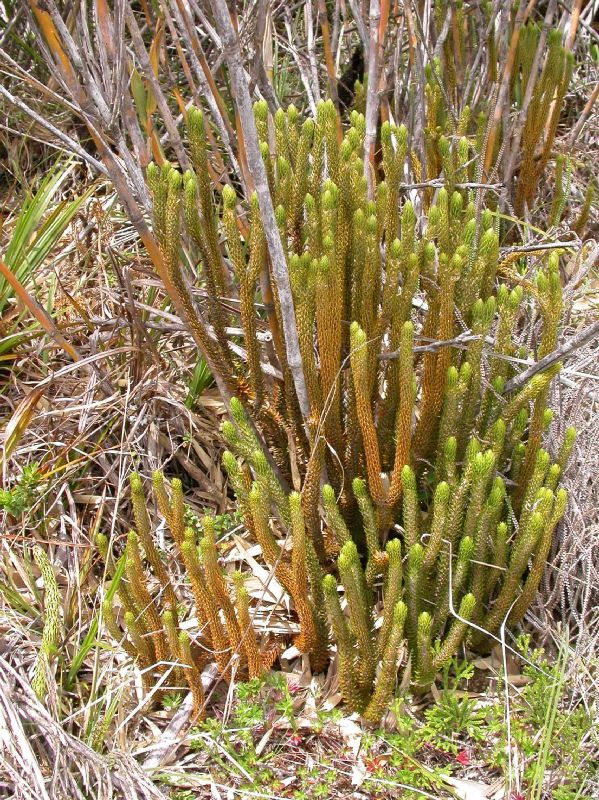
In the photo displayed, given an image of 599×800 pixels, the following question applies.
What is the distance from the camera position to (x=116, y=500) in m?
→ 2.43

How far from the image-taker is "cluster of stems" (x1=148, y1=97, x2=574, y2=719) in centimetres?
188

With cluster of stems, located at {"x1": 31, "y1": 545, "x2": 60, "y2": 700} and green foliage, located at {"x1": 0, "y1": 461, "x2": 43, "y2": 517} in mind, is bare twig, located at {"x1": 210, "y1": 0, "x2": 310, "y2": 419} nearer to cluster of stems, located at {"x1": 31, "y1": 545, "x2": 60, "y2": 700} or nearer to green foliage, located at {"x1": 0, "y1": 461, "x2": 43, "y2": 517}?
cluster of stems, located at {"x1": 31, "y1": 545, "x2": 60, "y2": 700}

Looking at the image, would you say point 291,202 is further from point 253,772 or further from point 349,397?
point 253,772

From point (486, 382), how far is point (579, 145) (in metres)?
2.11

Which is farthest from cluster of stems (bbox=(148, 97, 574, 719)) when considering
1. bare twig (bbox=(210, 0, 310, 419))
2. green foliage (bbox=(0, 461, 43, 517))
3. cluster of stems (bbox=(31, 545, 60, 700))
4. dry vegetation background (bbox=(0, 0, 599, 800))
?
green foliage (bbox=(0, 461, 43, 517))

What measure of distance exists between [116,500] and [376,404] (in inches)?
33.5

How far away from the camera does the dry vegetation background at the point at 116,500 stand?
1927 millimetres

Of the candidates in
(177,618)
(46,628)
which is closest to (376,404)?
(177,618)

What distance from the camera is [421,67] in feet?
8.59

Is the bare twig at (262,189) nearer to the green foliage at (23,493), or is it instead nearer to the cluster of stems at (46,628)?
the cluster of stems at (46,628)

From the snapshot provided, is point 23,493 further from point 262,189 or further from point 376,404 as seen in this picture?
point 262,189

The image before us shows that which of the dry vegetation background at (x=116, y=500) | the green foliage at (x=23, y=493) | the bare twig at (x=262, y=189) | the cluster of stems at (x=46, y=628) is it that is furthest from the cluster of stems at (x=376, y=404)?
the green foliage at (x=23, y=493)

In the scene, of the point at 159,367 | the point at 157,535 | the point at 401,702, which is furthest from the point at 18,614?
the point at 401,702

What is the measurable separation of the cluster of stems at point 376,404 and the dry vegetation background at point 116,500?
0.18m
